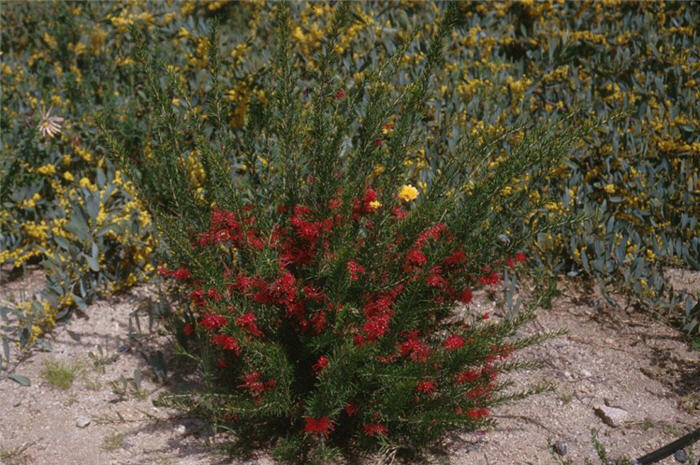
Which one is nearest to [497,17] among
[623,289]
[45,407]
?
[623,289]

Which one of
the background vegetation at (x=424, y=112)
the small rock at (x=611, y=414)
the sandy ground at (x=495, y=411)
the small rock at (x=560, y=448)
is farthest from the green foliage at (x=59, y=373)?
the small rock at (x=611, y=414)

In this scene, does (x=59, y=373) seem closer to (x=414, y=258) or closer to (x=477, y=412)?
(x=414, y=258)

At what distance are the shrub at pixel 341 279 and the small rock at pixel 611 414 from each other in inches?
23.6

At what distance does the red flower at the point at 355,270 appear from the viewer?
7.50ft

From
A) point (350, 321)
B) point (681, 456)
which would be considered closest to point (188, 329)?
point (350, 321)

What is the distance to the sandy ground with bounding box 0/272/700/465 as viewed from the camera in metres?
2.71

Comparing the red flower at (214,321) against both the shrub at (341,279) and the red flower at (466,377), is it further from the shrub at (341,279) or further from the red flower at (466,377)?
the red flower at (466,377)

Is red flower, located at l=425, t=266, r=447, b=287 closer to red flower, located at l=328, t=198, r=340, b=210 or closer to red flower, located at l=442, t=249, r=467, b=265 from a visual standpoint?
red flower, located at l=442, t=249, r=467, b=265

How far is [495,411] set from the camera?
2941 mm

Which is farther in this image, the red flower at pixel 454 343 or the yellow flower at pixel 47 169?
the yellow flower at pixel 47 169

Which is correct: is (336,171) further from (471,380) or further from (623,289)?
(623,289)

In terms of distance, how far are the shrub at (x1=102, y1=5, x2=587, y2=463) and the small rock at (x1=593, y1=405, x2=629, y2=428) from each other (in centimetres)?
60

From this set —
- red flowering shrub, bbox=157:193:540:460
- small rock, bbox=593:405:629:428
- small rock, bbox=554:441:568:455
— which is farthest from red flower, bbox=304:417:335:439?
small rock, bbox=593:405:629:428

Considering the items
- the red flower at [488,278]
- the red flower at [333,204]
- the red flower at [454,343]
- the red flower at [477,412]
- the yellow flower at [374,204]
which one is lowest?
the red flower at [477,412]
